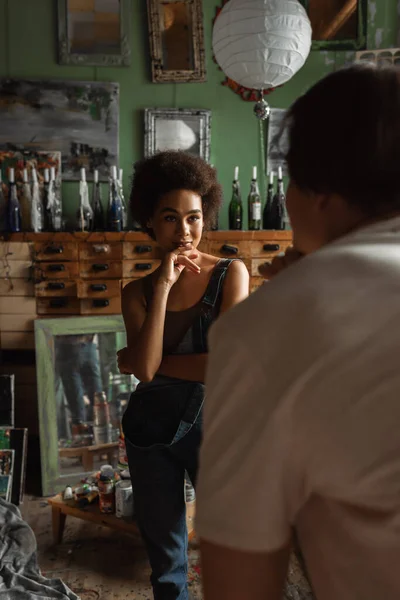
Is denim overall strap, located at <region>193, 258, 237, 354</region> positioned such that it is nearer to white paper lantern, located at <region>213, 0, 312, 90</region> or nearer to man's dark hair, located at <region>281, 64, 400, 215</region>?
man's dark hair, located at <region>281, 64, 400, 215</region>

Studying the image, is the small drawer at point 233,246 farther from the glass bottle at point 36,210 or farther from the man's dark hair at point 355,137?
the man's dark hair at point 355,137

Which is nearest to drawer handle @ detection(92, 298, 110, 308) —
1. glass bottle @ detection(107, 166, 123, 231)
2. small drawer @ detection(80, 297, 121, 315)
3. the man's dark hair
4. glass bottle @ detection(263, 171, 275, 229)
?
small drawer @ detection(80, 297, 121, 315)

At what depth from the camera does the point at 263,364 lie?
564 millimetres

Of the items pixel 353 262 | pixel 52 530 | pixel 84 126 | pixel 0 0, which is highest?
pixel 0 0

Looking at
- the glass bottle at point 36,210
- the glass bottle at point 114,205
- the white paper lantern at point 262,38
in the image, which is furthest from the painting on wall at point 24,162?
the white paper lantern at point 262,38

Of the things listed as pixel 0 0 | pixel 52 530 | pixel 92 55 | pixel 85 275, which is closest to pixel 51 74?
pixel 92 55

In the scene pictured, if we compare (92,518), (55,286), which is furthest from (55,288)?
(92,518)

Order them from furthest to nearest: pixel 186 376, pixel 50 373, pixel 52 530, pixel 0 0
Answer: pixel 0 0 → pixel 50 373 → pixel 52 530 → pixel 186 376

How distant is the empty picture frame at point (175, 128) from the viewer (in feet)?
13.7

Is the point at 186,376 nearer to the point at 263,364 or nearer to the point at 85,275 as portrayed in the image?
the point at 263,364

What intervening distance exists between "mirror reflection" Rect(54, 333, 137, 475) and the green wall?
1100 millimetres

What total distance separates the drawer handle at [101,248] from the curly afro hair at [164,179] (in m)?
1.79

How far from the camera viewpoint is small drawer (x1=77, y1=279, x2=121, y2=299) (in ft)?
12.0

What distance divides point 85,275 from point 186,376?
2.21 metres
